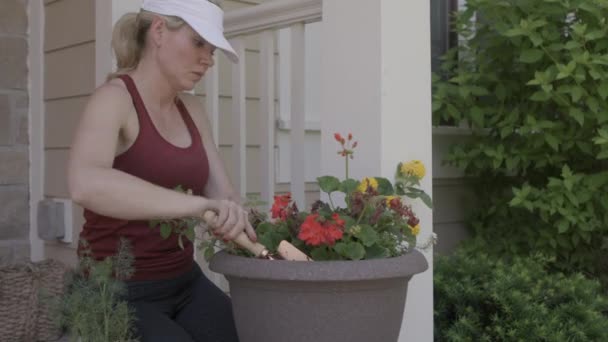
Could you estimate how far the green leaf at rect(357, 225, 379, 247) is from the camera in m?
1.85

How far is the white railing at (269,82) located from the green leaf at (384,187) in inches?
28.8

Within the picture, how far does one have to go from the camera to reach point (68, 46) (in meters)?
3.38

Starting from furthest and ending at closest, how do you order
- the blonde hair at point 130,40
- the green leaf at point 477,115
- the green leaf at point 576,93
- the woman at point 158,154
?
the green leaf at point 477,115, the green leaf at point 576,93, the blonde hair at point 130,40, the woman at point 158,154

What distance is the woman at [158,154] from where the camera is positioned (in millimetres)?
1967

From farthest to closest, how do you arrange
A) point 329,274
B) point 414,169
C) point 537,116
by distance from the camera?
point 537,116, point 414,169, point 329,274

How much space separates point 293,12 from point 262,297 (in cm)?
134

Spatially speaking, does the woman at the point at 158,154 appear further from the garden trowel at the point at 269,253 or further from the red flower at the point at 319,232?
the red flower at the point at 319,232

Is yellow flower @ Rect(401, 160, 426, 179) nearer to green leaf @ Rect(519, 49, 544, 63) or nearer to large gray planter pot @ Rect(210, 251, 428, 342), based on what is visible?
large gray planter pot @ Rect(210, 251, 428, 342)

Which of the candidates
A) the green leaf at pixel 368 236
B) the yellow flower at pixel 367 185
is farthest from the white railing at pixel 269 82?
the green leaf at pixel 368 236

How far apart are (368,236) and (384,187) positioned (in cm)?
34

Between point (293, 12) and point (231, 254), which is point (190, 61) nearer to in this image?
point (231, 254)

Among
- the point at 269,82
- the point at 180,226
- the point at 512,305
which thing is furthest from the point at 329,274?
the point at 269,82

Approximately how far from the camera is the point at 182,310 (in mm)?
2279

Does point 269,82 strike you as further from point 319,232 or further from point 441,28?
point 319,232
